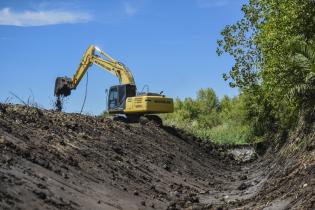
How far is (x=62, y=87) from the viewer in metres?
35.2

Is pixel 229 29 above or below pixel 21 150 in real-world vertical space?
above

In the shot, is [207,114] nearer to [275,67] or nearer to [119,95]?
[119,95]

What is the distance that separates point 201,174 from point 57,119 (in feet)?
26.7

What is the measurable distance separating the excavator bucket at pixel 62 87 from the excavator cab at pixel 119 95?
8.37 ft

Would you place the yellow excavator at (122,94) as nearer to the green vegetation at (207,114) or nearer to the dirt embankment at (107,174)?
the dirt embankment at (107,174)

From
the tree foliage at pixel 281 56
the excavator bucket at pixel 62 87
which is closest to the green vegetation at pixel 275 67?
the tree foliage at pixel 281 56

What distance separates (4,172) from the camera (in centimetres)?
1141

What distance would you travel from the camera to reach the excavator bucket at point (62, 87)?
115ft

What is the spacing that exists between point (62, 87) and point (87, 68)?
9.45ft

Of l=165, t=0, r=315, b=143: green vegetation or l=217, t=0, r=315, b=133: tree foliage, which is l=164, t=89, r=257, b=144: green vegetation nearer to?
l=165, t=0, r=315, b=143: green vegetation

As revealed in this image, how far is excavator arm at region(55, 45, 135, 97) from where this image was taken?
3547 centimetres

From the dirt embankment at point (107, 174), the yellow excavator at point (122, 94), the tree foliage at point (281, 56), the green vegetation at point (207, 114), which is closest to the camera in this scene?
the dirt embankment at point (107, 174)

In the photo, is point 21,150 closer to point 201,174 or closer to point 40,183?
point 40,183

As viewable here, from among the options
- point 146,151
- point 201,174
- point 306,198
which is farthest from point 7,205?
point 201,174
